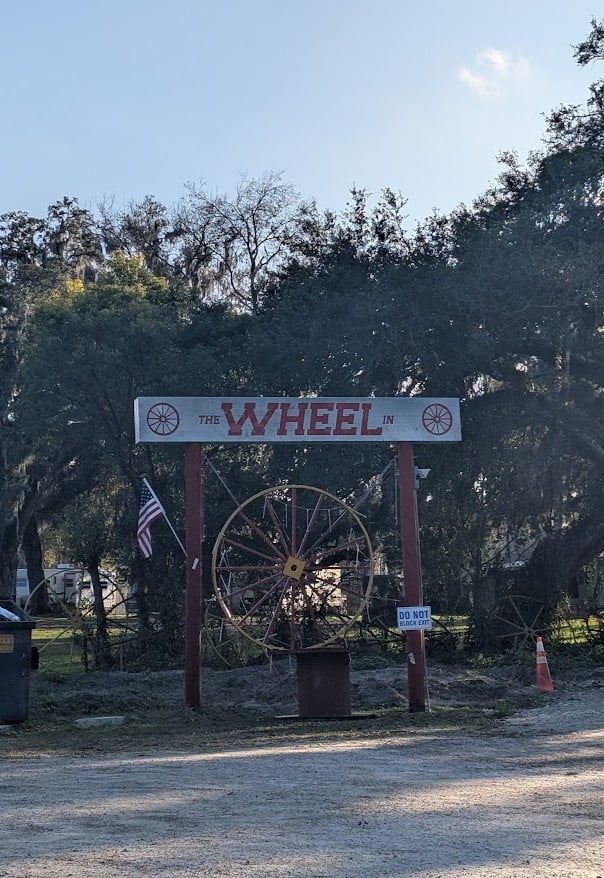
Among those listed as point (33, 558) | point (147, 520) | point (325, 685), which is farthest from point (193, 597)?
point (33, 558)

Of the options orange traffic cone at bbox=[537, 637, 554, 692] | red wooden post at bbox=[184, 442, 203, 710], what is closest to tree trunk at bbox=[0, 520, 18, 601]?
red wooden post at bbox=[184, 442, 203, 710]

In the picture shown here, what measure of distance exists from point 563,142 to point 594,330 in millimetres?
5310

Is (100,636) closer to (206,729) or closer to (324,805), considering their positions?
(206,729)

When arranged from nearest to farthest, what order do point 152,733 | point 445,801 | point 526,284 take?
point 445,801 < point 152,733 < point 526,284

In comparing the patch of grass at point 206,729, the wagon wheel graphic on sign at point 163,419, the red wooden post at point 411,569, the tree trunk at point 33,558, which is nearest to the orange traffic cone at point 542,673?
the patch of grass at point 206,729

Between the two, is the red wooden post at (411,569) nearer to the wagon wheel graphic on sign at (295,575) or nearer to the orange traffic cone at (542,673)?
the wagon wheel graphic on sign at (295,575)

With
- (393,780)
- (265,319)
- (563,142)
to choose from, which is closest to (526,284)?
(563,142)

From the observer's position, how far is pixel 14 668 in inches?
560

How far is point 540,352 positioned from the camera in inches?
968

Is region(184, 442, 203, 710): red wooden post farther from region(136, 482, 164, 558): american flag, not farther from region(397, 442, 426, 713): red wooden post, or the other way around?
region(397, 442, 426, 713): red wooden post

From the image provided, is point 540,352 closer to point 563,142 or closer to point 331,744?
point 563,142

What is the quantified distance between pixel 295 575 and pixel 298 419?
2771 millimetres

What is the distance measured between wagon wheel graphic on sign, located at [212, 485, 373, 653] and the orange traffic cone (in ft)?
9.48

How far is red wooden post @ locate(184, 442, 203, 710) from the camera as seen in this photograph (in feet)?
51.3
